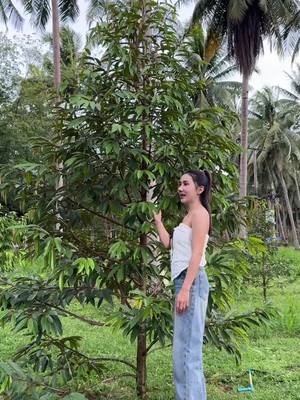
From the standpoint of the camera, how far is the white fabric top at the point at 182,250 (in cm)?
316

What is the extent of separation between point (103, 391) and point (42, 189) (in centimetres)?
185

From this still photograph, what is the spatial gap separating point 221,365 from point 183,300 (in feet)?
9.19

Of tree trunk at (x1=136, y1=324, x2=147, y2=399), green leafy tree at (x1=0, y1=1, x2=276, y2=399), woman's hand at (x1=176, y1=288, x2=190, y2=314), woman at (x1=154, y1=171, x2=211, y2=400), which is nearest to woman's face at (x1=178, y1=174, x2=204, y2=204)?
woman at (x1=154, y1=171, x2=211, y2=400)

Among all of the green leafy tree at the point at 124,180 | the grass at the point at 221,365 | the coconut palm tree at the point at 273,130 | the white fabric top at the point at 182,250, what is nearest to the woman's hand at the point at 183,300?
the white fabric top at the point at 182,250

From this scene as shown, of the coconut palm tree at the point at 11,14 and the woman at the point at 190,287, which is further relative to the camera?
the coconut palm tree at the point at 11,14

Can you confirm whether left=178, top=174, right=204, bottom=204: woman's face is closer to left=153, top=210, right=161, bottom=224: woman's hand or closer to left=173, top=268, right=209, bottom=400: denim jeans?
left=153, top=210, right=161, bottom=224: woman's hand

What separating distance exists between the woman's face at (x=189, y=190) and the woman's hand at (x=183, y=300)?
56cm

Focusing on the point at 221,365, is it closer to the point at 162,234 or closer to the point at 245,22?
the point at 162,234

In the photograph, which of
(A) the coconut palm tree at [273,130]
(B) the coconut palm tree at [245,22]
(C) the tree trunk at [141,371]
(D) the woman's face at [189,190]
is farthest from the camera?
(A) the coconut palm tree at [273,130]

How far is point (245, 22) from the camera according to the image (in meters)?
17.0

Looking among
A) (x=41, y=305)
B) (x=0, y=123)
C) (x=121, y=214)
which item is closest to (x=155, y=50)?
(x=121, y=214)

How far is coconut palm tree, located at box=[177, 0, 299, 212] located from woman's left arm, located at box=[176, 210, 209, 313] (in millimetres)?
13089

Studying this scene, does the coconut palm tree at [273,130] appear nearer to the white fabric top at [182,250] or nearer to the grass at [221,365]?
the grass at [221,365]

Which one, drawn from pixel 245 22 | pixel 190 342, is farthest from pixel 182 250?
pixel 245 22
